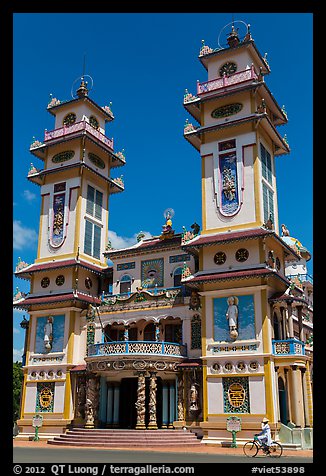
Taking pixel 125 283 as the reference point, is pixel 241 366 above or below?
Result: below

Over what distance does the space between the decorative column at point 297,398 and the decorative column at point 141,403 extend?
762cm

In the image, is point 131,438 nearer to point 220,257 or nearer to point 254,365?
point 254,365

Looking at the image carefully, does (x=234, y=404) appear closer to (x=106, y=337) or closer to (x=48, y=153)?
(x=106, y=337)

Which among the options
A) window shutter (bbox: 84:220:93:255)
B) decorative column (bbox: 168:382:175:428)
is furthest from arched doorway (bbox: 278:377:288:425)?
window shutter (bbox: 84:220:93:255)

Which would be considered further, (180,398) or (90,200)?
(90,200)

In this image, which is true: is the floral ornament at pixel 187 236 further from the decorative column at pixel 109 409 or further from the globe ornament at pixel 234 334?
the decorative column at pixel 109 409

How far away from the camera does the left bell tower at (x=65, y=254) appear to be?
3297cm

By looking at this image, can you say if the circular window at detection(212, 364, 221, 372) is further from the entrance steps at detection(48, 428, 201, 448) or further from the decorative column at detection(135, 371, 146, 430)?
the decorative column at detection(135, 371, 146, 430)

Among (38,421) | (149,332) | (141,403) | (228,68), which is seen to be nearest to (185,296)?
(149,332)

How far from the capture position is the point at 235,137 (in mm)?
30688

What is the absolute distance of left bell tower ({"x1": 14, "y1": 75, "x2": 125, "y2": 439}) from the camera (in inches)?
1298

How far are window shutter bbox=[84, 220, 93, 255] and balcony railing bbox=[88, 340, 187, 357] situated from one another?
8.45 meters

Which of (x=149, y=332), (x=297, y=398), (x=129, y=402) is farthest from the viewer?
(x=149, y=332)

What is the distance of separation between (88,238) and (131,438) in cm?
1514
